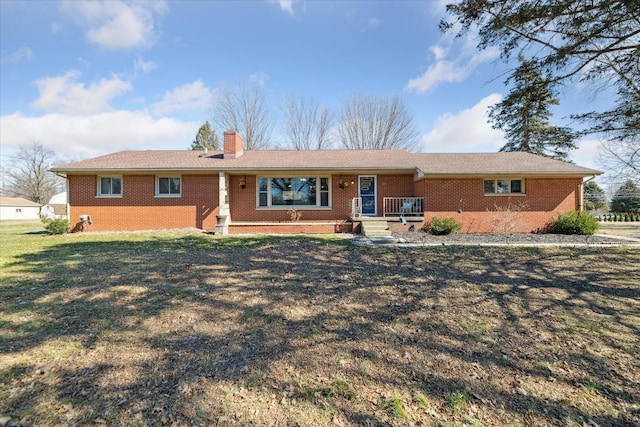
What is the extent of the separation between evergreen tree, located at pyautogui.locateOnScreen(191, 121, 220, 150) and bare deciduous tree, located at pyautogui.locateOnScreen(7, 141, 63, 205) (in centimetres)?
2848

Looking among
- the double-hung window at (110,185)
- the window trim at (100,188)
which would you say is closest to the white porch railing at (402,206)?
the window trim at (100,188)

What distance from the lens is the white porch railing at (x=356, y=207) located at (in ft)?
44.2

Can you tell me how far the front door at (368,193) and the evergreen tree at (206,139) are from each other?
23833mm

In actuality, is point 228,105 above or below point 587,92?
above


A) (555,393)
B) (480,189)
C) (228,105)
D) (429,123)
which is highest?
(228,105)

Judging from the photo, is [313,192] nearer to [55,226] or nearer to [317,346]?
[55,226]

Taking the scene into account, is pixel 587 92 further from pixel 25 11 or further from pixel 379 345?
pixel 25 11

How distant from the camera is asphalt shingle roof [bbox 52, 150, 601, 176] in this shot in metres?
12.5

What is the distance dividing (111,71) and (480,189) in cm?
1858

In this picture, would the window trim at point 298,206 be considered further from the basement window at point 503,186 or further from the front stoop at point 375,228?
the basement window at point 503,186

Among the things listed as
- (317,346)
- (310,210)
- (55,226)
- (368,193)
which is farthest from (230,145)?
(317,346)

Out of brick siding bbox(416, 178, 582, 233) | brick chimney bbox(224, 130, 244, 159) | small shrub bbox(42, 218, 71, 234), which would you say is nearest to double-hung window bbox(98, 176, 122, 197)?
small shrub bbox(42, 218, 71, 234)

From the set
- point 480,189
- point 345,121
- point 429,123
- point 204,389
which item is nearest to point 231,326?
point 204,389

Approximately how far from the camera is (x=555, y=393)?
8.00 feet
